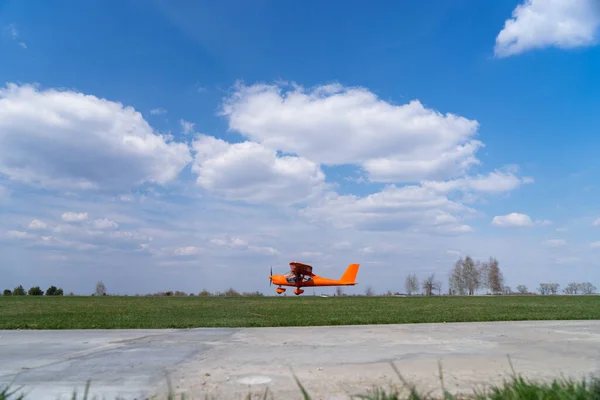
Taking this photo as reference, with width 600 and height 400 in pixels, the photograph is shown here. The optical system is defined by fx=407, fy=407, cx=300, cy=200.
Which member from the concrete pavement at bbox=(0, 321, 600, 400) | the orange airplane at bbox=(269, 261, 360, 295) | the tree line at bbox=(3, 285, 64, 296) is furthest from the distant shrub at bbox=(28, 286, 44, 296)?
the concrete pavement at bbox=(0, 321, 600, 400)

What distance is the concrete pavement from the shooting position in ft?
16.3

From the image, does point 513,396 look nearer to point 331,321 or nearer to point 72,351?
point 72,351

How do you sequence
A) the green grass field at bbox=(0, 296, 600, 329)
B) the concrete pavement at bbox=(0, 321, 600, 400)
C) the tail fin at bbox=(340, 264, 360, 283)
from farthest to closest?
the tail fin at bbox=(340, 264, 360, 283), the green grass field at bbox=(0, 296, 600, 329), the concrete pavement at bbox=(0, 321, 600, 400)

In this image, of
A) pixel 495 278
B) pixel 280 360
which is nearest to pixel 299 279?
pixel 280 360

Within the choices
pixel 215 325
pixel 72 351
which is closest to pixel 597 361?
pixel 72 351

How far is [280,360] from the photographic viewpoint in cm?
652

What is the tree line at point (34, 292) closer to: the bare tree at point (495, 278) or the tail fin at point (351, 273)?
the tail fin at point (351, 273)

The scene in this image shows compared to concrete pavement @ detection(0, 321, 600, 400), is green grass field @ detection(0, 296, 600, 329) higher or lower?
lower

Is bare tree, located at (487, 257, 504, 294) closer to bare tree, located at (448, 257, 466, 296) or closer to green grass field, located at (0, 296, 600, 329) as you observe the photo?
bare tree, located at (448, 257, 466, 296)

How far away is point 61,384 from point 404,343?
19.8 feet

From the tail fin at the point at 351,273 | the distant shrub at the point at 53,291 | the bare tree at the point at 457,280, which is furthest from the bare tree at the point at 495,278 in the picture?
the distant shrub at the point at 53,291

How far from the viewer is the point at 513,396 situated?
11.0ft

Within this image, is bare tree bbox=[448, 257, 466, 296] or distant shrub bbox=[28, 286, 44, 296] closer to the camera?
distant shrub bbox=[28, 286, 44, 296]

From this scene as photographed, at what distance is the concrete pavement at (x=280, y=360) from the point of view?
16.3 ft
